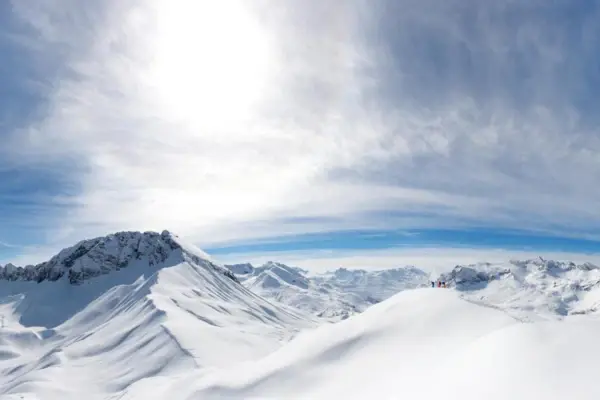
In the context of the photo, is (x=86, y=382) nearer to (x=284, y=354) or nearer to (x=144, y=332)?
(x=144, y=332)

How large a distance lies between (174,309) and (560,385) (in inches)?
7839

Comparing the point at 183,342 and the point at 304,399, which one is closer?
the point at 304,399

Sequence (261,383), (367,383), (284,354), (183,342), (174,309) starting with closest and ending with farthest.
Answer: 1. (367,383)
2. (261,383)
3. (284,354)
4. (183,342)
5. (174,309)

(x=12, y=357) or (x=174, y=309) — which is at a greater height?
→ (x=174, y=309)

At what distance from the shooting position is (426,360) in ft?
86.5

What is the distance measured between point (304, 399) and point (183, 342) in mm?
124195

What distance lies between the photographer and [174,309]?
651 ft

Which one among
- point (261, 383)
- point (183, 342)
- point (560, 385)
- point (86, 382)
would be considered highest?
point (560, 385)

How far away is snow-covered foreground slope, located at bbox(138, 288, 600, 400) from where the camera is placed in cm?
1959

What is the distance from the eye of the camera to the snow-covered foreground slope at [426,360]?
1959 centimetres

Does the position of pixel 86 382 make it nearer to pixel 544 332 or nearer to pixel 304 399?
pixel 304 399

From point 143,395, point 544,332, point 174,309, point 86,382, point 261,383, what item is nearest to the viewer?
point 544,332

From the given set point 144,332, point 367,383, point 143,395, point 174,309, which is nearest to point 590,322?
point 367,383

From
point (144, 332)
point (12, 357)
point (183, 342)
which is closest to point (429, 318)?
point (183, 342)
